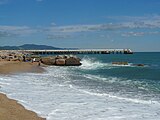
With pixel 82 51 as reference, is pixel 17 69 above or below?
below

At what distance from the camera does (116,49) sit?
18250cm

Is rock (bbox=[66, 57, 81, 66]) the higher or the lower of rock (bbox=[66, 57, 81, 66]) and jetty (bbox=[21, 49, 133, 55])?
the lower

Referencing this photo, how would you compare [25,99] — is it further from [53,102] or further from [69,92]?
[69,92]

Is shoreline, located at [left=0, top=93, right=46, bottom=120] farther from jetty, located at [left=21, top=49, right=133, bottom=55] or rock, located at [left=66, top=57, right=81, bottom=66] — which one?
jetty, located at [left=21, top=49, right=133, bottom=55]

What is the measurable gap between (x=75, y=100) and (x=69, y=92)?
12.1 ft

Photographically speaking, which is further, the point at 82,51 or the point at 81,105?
the point at 82,51

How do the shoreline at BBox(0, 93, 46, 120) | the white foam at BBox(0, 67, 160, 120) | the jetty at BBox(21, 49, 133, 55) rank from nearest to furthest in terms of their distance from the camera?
the shoreline at BBox(0, 93, 46, 120)
the white foam at BBox(0, 67, 160, 120)
the jetty at BBox(21, 49, 133, 55)

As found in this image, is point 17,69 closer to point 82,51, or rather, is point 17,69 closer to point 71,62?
point 71,62

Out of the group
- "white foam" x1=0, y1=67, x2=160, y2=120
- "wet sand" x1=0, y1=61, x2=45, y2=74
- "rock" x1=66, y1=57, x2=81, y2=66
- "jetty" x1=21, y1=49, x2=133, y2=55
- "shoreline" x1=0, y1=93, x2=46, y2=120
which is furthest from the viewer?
"jetty" x1=21, y1=49, x2=133, y2=55

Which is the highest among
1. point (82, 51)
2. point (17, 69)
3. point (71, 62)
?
point (82, 51)

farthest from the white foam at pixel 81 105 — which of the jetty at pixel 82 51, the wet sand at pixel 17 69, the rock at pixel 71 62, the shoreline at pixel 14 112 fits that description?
the jetty at pixel 82 51

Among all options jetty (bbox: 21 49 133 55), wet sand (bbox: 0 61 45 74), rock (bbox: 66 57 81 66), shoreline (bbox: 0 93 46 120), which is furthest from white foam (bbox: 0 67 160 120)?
jetty (bbox: 21 49 133 55)

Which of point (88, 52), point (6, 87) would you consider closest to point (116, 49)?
point (88, 52)

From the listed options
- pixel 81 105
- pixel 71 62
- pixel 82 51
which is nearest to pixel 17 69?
pixel 71 62
